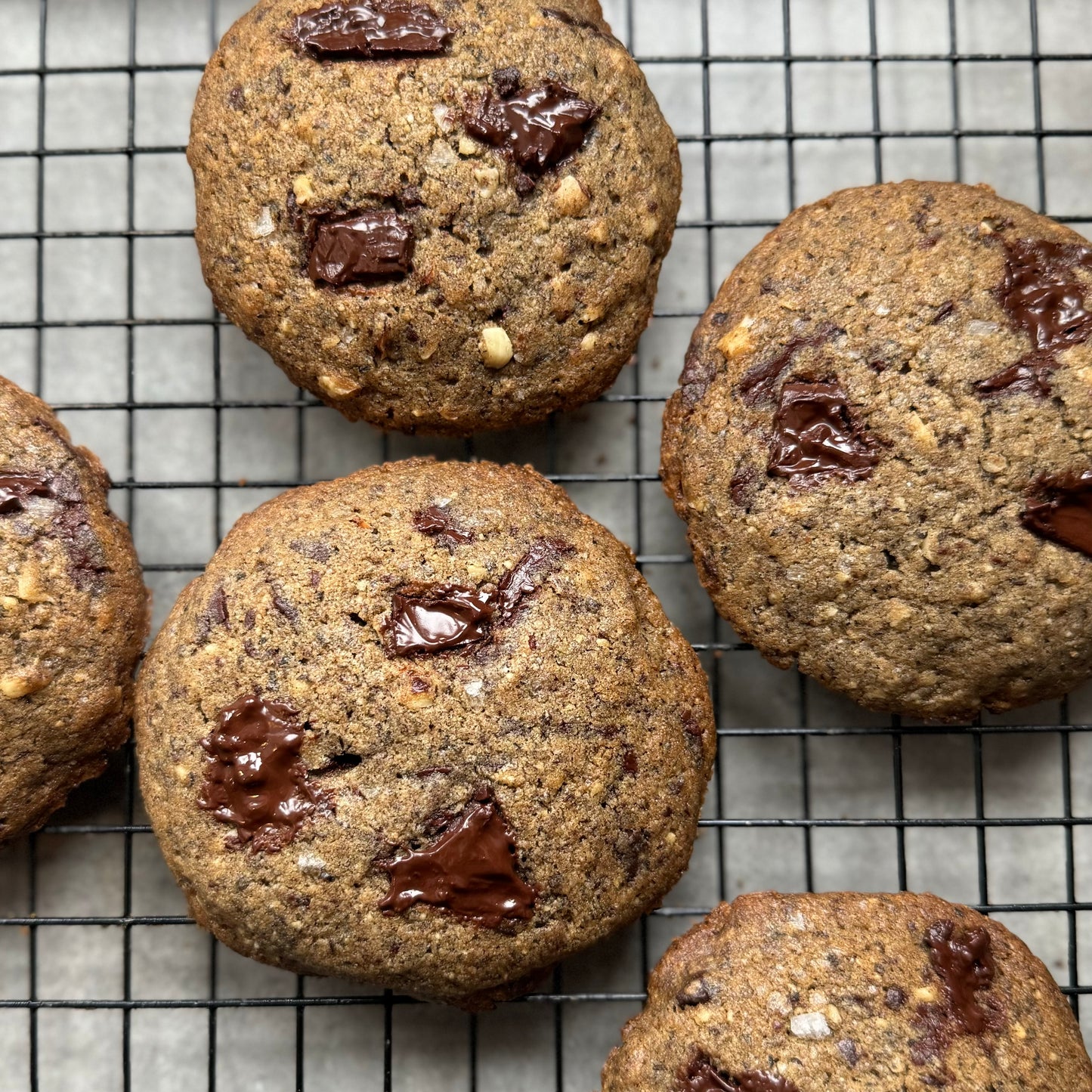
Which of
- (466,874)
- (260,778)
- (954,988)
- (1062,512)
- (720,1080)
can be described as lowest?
(720,1080)

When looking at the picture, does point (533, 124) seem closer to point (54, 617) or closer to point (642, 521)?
point (642, 521)

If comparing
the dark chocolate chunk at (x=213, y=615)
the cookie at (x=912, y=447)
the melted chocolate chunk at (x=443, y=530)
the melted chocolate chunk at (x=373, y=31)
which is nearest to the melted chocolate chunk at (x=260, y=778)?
the dark chocolate chunk at (x=213, y=615)

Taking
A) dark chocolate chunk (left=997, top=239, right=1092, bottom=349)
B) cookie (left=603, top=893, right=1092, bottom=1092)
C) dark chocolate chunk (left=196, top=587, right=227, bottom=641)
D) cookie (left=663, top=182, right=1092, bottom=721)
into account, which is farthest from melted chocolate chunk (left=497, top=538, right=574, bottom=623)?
A: dark chocolate chunk (left=997, top=239, right=1092, bottom=349)

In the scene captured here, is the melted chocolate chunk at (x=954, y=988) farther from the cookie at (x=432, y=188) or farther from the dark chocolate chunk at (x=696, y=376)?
the cookie at (x=432, y=188)

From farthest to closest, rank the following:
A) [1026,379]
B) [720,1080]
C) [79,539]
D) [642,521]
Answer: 1. [642,521]
2. [79,539]
3. [1026,379]
4. [720,1080]

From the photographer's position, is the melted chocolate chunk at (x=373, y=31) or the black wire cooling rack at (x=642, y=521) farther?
the black wire cooling rack at (x=642, y=521)

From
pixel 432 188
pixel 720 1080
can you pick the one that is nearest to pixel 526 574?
pixel 432 188
